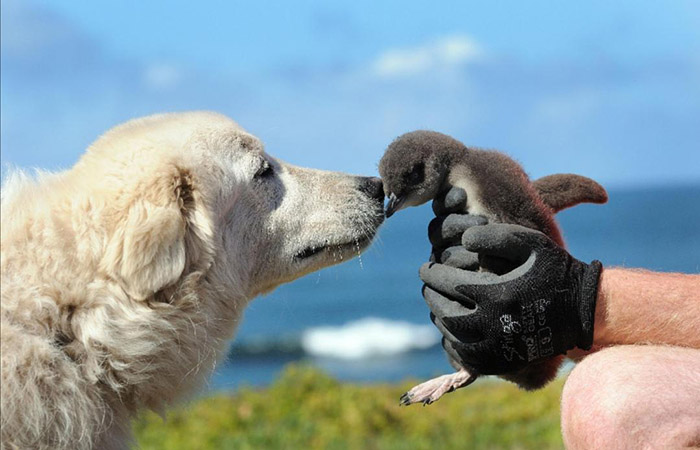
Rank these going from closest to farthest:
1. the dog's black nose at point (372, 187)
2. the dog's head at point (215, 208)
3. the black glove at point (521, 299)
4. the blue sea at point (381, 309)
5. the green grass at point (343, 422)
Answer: the dog's head at point (215, 208) → the black glove at point (521, 299) → the dog's black nose at point (372, 187) → the green grass at point (343, 422) → the blue sea at point (381, 309)

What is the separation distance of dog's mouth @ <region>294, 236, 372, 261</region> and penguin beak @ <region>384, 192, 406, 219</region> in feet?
0.54

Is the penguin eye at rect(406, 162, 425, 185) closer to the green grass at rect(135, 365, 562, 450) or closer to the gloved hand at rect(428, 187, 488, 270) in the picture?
the gloved hand at rect(428, 187, 488, 270)

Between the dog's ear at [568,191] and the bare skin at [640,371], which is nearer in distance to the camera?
the bare skin at [640,371]

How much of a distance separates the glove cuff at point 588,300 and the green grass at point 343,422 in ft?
13.6

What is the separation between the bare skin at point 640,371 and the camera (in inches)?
114

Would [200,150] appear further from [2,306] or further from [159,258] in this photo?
[2,306]

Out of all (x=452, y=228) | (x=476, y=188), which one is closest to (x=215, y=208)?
→ (x=452, y=228)

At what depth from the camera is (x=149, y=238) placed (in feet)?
9.80

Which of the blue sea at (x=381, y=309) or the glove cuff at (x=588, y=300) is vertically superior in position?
the glove cuff at (x=588, y=300)

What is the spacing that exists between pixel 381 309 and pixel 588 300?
39949 millimetres

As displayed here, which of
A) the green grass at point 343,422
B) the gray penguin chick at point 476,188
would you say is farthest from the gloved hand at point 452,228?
the green grass at point 343,422

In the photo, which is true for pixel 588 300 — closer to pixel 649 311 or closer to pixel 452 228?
pixel 649 311

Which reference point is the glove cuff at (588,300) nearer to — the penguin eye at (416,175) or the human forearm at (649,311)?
the human forearm at (649,311)

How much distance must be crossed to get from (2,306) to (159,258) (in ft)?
1.89
